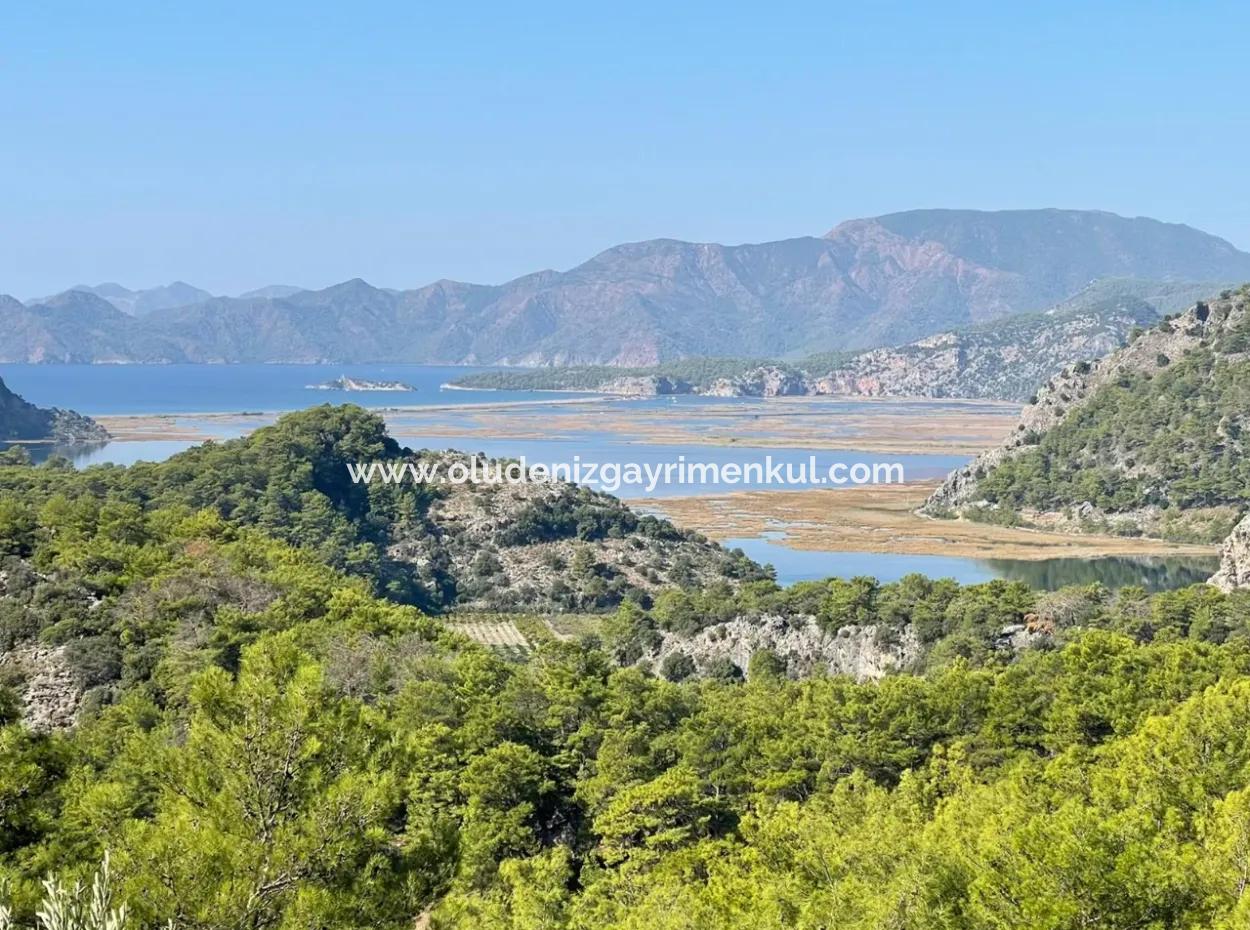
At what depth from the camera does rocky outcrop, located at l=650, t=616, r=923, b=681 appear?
43.8 metres

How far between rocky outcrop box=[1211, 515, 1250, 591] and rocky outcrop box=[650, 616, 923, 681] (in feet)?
47.4

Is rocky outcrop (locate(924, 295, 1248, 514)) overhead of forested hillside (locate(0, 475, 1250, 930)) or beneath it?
overhead

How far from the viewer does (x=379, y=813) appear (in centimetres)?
1434

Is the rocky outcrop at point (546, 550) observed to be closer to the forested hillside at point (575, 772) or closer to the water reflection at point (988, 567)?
the water reflection at point (988, 567)

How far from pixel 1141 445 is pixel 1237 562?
5109cm

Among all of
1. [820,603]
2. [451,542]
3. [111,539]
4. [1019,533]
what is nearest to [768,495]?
[1019,533]

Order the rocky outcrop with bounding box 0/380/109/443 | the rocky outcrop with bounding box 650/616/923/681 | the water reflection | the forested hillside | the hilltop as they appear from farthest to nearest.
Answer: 1. the rocky outcrop with bounding box 0/380/109/443
2. the hilltop
3. the water reflection
4. the rocky outcrop with bounding box 650/616/923/681
5. the forested hillside

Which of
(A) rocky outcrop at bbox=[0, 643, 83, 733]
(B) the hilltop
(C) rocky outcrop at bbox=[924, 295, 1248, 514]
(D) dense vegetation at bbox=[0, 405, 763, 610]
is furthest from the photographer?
(C) rocky outcrop at bbox=[924, 295, 1248, 514]

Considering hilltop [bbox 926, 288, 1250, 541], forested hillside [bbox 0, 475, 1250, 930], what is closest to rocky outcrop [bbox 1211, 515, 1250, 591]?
forested hillside [bbox 0, 475, 1250, 930]

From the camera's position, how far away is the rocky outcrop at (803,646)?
43.8 metres

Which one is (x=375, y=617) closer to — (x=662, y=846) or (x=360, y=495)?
(x=662, y=846)

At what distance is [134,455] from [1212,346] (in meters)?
94.7

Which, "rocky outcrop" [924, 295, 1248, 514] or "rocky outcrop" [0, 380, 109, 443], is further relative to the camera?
"rocky outcrop" [0, 380, 109, 443]

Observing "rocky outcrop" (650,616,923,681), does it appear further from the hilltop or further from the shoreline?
the hilltop
